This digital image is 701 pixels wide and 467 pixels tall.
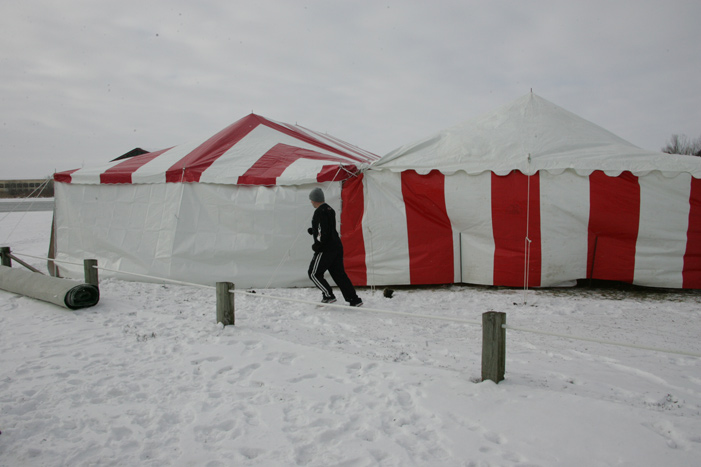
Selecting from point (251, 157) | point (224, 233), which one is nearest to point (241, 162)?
point (251, 157)

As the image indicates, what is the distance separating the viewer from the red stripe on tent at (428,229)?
18.9 ft

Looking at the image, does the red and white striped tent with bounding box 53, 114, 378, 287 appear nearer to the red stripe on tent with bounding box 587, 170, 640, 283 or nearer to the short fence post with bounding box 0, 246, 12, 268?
the short fence post with bounding box 0, 246, 12, 268

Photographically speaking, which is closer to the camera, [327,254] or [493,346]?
[493,346]

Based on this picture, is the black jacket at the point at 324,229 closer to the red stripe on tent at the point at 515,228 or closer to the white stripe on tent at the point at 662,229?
the red stripe on tent at the point at 515,228

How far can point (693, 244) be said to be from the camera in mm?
5199

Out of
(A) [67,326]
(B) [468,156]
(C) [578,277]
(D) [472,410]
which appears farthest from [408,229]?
(A) [67,326]

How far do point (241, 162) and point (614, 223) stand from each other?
16.5ft

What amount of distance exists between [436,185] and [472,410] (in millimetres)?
3740

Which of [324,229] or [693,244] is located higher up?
[324,229]

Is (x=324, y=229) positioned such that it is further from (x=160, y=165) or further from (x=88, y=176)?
(x=88, y=176)

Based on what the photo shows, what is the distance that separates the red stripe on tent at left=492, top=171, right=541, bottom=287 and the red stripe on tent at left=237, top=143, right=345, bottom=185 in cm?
231

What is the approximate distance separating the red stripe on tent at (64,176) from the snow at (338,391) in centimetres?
303

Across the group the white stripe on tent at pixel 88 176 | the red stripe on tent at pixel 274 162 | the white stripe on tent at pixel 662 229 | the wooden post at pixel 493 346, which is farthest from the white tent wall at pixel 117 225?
the white stripe on tent at pixel 662 229

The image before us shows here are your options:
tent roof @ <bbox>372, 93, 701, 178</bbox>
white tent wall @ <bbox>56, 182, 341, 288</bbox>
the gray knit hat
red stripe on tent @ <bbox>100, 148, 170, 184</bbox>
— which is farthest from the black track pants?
red stripe on tent @ <bbox>100, 148, 170, 184</bbox>
